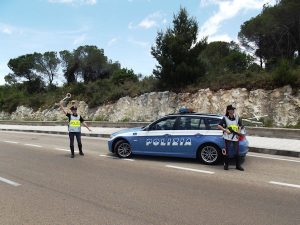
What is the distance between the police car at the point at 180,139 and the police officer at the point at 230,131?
259mm

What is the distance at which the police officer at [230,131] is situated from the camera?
9.72 metres

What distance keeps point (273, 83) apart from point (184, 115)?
14.2 m

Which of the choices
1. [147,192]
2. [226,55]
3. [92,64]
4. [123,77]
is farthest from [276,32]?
[147,192]

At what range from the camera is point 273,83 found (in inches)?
918

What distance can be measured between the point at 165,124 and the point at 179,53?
1665 centimetres

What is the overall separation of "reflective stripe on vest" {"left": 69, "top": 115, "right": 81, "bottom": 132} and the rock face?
13146mm

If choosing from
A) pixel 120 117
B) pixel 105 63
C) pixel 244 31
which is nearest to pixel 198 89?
pixel 120 117

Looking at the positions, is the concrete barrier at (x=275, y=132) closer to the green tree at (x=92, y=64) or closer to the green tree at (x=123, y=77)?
the green tree at (x=123, y=77)

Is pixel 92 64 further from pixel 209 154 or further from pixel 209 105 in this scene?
pixel 209 154

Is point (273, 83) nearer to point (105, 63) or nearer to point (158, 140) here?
point (158, 140)

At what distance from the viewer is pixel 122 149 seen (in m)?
11.8

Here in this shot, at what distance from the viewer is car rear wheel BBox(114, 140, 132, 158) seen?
11680mm

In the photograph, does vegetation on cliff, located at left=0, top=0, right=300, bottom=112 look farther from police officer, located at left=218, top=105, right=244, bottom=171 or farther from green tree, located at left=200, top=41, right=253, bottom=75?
police officer, located at left=218, top=105, right=244, bottom=171

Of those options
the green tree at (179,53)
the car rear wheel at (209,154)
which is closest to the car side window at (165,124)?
the car rear wheel at (209,154)
